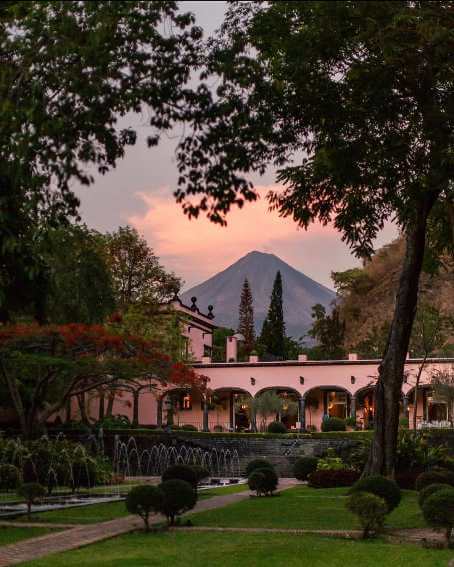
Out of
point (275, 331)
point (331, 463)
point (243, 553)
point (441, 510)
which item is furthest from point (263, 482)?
point (275, 331)

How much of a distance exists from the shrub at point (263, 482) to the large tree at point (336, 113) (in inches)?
280

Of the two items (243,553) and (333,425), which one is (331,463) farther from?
(333,425)

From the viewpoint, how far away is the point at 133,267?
158 feet

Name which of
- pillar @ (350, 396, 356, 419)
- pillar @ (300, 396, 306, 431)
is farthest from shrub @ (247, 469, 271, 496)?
pillar @ (350, 396, 356, 419)

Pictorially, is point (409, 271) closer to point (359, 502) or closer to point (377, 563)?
point (359, 502)

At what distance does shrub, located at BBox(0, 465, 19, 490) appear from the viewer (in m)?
22.7

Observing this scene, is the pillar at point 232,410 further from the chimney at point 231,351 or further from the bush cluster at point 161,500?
the bush cluster at point 161,500

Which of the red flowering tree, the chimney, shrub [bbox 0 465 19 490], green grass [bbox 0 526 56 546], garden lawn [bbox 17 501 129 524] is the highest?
the chimney

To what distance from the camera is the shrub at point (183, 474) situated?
20.8 m

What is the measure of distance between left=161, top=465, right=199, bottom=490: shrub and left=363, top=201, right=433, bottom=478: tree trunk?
4155 mm

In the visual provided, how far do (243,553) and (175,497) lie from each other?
3.07m

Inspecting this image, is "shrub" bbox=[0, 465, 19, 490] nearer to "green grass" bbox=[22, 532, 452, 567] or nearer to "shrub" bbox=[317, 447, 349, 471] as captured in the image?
"shrub" bbox=[317, 447, 349, 471]

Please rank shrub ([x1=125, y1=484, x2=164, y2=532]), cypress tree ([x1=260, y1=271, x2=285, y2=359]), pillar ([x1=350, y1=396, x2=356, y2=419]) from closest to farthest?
shrub ([x1=125, y1=484, x2=164, y2=532]) < pillar ([x1=350, y1=396, x2=356, y2=419]) < cypress tree ([x1=260, y1=271, x2=285, y2=359])

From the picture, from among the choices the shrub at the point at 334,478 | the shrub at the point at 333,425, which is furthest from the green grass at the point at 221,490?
the shrub at the point at 333,425
